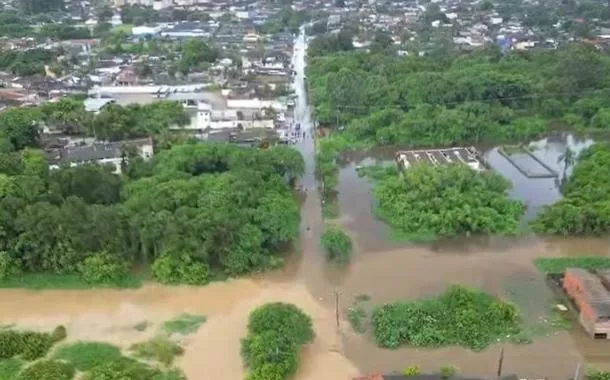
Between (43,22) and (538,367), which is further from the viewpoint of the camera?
(43,22)

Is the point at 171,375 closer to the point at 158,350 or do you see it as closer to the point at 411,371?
the point at 158,350

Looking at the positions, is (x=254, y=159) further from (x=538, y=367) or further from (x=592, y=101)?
(x=592, y=101)

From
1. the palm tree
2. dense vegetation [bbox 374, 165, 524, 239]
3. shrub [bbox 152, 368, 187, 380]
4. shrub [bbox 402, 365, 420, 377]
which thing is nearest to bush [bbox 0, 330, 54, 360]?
shrub [bbox 152, 368, 187, 380]

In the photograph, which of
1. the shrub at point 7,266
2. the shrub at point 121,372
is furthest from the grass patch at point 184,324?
Answer: the shrub at point 7,266

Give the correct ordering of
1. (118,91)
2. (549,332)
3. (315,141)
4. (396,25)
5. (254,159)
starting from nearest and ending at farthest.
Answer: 1. (549,332)
2. (254,159)
3. (315,141)
4. (118,91)
5. (396,25)

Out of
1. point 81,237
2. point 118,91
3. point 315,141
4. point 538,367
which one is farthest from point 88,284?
point 118,91

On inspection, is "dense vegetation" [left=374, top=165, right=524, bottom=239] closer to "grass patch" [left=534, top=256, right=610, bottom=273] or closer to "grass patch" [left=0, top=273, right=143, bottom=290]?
"grass patch" [left=534, top=256, right=610, bottom=273]

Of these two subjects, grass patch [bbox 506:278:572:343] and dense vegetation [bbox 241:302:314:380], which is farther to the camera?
grass patch [bbox 506:278:572:343]
